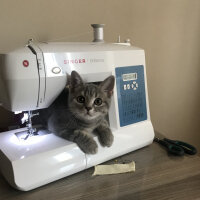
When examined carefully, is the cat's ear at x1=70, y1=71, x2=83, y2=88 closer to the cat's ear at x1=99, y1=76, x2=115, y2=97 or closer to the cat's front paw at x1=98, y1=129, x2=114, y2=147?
the cat's ear at x1=99, y1=76, x2=115, y2=97

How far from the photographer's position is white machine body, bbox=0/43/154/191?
67 centimetres

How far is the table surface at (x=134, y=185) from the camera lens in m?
0.70

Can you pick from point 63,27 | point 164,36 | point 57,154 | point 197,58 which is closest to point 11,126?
point 57,154

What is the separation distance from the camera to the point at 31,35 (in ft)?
3.46

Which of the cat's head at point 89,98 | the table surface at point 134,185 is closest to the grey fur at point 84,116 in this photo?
the cat's head at point 89,98

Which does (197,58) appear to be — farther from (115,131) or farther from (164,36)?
(115,131)

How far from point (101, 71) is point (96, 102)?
0.11 metres

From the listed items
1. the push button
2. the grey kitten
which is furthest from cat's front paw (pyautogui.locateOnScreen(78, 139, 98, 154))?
the push button

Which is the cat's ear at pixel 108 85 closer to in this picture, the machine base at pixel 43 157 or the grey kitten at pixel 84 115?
the grey kitten at pixel 84 115

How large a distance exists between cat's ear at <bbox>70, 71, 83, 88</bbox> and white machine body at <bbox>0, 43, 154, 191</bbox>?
2 cm

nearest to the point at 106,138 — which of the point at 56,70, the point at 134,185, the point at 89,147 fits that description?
the point at 89,147

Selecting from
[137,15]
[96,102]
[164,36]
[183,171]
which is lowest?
[183,171]

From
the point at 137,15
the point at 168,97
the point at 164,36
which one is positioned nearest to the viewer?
the point at 137,15

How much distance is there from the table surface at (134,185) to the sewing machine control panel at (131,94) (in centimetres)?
18
